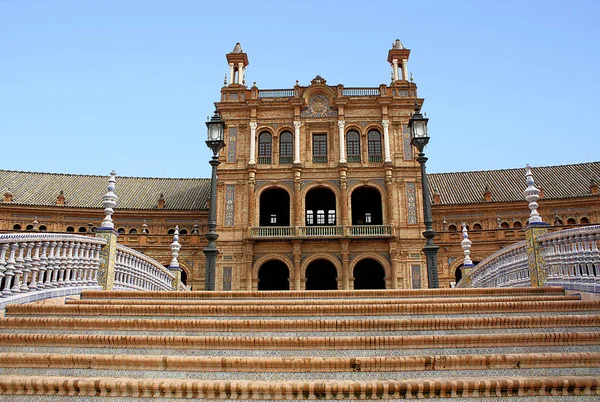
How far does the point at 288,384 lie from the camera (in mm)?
4527

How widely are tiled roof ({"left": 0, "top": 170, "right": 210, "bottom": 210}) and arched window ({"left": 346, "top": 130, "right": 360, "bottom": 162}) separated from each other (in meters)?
11.7

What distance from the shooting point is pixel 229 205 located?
28.8m

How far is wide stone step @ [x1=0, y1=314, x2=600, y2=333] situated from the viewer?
5.76m

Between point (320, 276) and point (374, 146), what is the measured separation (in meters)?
9.02

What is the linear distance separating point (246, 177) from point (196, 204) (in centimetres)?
801

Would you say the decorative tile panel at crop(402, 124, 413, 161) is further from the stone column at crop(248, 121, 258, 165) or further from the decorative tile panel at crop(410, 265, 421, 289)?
the stone column at crop(248, 121, 258, 165)

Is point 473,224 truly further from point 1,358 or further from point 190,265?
point 1,358

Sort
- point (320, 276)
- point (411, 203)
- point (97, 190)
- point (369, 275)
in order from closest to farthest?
point (411, 203) → point (369, 275) → point (320, 276) → point (97, 190)

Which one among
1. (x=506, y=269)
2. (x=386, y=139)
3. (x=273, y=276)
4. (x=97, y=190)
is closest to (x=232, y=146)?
(x=273, y=276)

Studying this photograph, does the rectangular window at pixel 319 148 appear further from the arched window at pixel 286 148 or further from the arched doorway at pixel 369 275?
the arched doorway at pixel 369 275

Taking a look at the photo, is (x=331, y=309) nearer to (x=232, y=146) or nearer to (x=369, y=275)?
(x=369, y=275)

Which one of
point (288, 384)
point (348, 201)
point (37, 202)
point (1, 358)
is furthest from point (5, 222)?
point (288, 384)

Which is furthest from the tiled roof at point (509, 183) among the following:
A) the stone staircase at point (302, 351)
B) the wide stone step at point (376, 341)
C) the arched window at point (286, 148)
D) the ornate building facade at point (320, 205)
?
the wide stone step at point (376, 341)

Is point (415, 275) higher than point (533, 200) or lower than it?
higher
